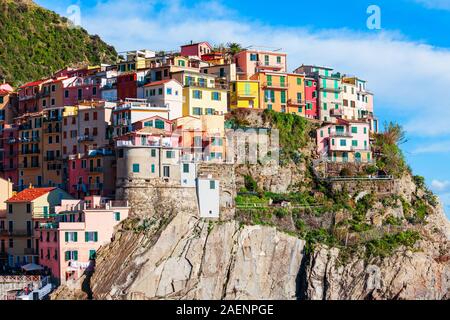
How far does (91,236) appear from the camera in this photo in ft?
291

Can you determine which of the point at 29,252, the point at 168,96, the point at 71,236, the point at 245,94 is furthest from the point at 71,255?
the point at 245,94

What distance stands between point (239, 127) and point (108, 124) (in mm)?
11152

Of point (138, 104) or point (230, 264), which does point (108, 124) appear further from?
point (230, 264)

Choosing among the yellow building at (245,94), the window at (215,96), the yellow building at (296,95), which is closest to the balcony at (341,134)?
the yellow building at (296,95)

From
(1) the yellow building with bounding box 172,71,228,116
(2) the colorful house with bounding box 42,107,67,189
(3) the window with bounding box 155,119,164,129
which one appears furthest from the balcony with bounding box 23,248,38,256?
(1) the yellow building with bounding box 172,71,228,116

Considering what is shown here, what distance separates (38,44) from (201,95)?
54.5m

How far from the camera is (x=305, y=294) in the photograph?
92.8m

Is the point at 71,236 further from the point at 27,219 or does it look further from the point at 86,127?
the point at 86,127

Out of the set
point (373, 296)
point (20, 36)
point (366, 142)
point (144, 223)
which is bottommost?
point (373, 296)

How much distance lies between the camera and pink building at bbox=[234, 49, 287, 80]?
359ft

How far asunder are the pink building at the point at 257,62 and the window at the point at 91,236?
26360 millimetres

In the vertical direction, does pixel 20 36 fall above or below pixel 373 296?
above

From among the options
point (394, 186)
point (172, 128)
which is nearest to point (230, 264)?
point (172, 128)

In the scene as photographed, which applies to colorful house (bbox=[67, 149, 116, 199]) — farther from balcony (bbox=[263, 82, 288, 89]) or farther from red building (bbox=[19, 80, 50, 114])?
Result: balcony (bbox=[263, 82, 288, 89])
